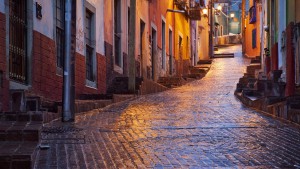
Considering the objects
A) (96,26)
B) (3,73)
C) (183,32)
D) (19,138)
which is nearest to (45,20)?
(3,73)

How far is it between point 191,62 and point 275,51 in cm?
2354

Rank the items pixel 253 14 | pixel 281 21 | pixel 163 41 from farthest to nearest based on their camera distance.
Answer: pixel 253 14, pixel 163 41, pixel 281 21

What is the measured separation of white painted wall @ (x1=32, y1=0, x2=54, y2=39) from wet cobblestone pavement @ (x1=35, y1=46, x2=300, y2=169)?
1.92 metres

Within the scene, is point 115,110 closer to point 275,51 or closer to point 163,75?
point 275,51

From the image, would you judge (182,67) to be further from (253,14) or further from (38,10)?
(38,10)

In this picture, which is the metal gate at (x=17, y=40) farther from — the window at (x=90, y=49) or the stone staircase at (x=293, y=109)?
the window at (x=90, y=49)

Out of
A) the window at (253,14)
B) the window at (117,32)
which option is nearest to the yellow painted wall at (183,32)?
the window at (253,14)

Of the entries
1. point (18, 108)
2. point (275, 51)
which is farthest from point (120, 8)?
point (18, 108)

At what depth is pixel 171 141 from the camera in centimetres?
725

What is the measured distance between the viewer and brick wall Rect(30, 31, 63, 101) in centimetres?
1048

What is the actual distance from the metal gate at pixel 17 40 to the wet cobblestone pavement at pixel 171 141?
1.40 metres

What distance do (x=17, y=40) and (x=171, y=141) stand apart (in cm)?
410

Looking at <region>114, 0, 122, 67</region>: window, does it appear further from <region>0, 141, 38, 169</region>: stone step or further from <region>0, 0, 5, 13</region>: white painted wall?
<region>0, 141, 38, 169</region>: stone step

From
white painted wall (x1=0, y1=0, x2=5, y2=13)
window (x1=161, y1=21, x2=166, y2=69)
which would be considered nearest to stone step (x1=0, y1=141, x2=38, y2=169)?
white painted wall (x1=0, y1=0, x2=5, y2=13)
